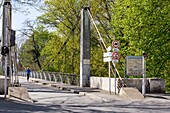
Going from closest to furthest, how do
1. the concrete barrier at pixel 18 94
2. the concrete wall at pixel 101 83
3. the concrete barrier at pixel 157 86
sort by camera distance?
the concrete barrier at pixel 18 94 → the concrete barrier at pixel 157 86 → the concrete wall at pixel 101 83

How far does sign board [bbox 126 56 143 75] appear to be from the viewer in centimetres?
2003

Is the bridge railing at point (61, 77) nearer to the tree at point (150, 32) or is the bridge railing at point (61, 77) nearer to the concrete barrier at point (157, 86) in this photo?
the tree at point (150, 32)

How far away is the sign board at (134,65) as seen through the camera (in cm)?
2003

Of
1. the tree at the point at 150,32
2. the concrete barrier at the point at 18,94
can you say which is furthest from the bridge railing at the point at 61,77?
the concrete barrier at the point at 18,94

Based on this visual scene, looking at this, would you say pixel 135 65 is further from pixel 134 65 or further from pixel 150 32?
pixel 150 32

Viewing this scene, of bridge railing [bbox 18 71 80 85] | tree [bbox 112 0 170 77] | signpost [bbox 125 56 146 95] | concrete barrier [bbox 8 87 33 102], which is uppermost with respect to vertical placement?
tree [bbox 112 0 170 77]

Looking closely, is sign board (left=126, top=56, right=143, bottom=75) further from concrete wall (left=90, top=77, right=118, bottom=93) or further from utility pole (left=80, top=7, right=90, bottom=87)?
utility pole (left=80, top=7, right=90, bottom=87)

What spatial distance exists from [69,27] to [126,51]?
Result: 41.0ft

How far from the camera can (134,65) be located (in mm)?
20156

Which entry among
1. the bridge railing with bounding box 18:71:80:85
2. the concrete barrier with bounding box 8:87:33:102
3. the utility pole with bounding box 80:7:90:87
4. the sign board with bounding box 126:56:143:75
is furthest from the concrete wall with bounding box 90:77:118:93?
the bridge railing with bounding box 18:71:80:85

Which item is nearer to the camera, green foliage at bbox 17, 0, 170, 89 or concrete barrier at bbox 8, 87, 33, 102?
concrete barrier at bbox 8, 87, 33, 102

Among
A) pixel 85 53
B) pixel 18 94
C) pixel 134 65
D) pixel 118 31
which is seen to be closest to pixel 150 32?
pixel 118 31

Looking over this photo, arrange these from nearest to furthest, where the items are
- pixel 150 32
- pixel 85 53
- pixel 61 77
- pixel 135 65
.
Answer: pixel 135 65 < pixel 85 53 < pixel 150 32 < pixel 61 77

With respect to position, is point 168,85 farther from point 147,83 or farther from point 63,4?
point 63,4
